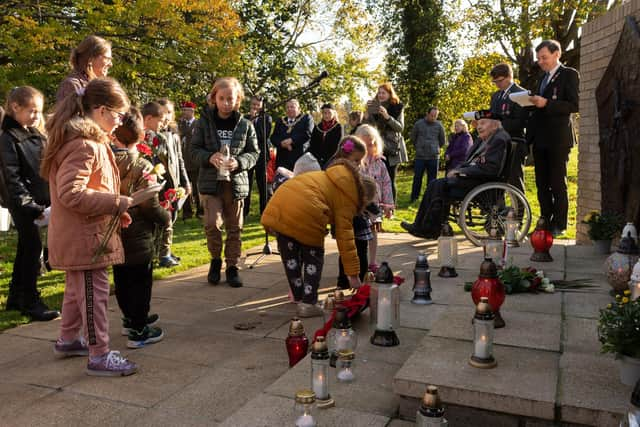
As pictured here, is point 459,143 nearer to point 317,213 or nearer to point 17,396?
point 317,213

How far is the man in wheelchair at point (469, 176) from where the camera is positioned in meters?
6.40

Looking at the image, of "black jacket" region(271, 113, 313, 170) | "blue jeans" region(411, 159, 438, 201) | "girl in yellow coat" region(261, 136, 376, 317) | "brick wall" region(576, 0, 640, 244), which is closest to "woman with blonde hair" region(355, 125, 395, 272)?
"girl in yellow coat" region(261, 136, 376, 317)

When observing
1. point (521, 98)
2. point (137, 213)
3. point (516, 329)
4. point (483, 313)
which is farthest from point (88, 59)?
point (521, 98)

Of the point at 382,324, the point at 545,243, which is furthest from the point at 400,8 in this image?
the point at 382,324

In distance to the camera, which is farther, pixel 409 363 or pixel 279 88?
pixel 279 88

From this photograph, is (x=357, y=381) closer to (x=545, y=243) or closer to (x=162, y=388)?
(x=162, y=388)

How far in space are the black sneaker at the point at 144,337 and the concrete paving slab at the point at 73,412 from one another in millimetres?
781

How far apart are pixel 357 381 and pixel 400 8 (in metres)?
21.7

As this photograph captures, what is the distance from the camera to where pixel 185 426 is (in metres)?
2.81

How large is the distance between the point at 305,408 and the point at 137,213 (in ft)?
6.66

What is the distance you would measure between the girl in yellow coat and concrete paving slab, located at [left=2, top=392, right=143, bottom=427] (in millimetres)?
1770

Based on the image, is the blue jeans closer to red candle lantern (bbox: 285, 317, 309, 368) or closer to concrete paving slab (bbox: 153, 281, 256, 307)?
concrete paving slab (bbox: 153, 281, 256, 307)

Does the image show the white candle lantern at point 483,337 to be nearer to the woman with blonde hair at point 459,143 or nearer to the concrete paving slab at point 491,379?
the concrete paving slab at point 491,379

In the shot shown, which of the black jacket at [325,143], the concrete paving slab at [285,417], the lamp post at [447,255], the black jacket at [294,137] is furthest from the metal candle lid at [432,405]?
the black jacket at [294,137]
